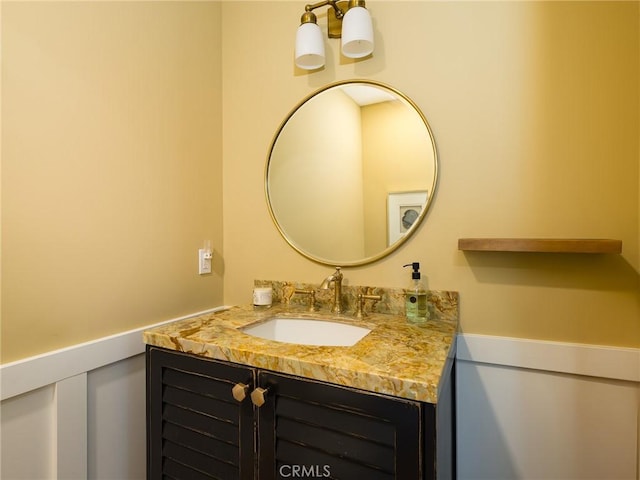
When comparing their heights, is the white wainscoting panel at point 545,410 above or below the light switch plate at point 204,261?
below

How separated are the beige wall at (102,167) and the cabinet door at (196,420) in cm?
26

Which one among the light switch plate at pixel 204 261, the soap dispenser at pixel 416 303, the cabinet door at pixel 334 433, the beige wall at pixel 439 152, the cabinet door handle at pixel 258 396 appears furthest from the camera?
the light switch plate at pixel 204 261

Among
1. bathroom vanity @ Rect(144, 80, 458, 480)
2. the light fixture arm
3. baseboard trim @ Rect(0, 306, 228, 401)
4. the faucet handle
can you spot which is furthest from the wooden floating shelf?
baseboard trim @ Rect(0, 306, 228, 401)

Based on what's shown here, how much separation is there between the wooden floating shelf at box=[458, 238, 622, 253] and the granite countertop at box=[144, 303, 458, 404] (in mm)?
252

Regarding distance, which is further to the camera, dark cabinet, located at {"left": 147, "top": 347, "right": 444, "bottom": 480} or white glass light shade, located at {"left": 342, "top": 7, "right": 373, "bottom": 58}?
white glass light shade, located at {"left": 342, "top": 7, "right": 373, "bottom": 58}

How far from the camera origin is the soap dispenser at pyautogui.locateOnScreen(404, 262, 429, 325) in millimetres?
1011

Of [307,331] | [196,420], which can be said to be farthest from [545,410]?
[196,420]

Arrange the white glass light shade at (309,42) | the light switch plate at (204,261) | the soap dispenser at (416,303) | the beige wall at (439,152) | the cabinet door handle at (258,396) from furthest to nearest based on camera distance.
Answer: the light switch plate at (204,261) → the white glass light shade at (309,42) → the soap dispenser at (416,303) → the beige wall at (439,152) → the cabinet door handle at (258,396)

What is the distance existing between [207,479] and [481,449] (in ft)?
2.62

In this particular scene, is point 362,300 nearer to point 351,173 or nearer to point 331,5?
point 351,173

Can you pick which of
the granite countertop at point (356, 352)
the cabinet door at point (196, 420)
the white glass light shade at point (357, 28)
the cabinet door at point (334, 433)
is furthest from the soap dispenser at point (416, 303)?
the white glass light shade at point (357, 28)

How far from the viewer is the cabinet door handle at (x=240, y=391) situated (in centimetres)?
75

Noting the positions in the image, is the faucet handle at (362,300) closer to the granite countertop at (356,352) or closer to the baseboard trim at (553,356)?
the granite countertop at (356,352)

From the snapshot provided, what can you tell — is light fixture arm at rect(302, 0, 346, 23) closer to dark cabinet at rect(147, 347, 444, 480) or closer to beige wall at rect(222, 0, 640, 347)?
beige wall at rect(222, 0, 640, 347)
